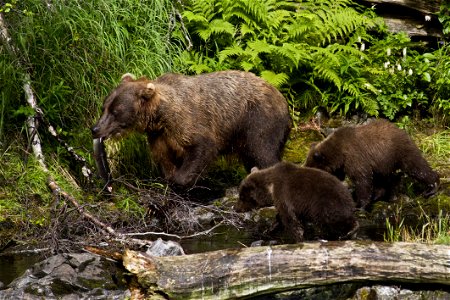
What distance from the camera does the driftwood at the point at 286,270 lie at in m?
6.50

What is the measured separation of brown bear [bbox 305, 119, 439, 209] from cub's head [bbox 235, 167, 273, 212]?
1017mm

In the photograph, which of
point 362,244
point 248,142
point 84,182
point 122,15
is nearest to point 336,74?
point 248,142

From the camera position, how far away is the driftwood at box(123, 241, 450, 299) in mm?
6504

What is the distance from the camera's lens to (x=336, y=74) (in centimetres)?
1207

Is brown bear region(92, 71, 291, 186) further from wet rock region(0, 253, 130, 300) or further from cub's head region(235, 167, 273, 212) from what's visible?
wet rock region(0, 253, 130, 300)

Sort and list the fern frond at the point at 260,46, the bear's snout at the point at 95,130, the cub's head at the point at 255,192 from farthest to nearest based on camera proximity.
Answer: the fern frond at the point at 260,46, the bear's snout at the point at 95,130, the cub's head at the point at 255,192

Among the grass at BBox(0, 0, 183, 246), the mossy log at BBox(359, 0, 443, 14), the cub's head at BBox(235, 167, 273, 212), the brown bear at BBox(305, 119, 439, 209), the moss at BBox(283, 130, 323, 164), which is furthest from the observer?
the mossy log at BBox(359, 0, 443, 14)

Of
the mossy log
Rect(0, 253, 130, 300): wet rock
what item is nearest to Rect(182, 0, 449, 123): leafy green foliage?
the mossy log

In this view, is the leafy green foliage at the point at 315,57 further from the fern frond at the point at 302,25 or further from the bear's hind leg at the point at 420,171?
the bear's hind leg at the point at 420,171

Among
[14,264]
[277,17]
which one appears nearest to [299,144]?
[277,17]

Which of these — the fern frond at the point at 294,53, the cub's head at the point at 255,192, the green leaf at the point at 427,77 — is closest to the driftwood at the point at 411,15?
the green leaf at the point at 427,77

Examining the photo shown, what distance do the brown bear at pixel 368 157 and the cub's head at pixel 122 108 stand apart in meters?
2.02

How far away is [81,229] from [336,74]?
4779 millimetres

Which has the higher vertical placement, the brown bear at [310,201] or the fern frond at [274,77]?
the fern frond at [274,77]
